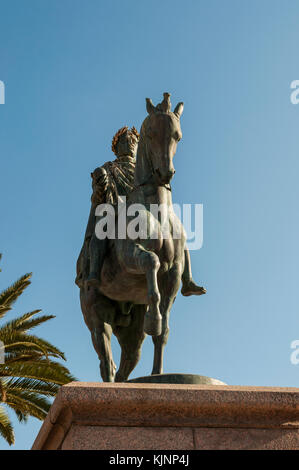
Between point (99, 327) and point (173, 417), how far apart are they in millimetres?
2958

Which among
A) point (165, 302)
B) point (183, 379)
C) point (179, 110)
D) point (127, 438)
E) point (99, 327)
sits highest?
point (179, 110)

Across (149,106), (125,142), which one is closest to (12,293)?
(125,142)

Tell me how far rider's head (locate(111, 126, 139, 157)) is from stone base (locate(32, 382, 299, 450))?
4.67m

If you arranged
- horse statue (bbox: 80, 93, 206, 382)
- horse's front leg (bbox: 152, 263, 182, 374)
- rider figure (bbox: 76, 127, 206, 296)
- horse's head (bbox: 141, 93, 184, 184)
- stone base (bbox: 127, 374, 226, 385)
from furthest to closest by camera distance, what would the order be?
rider figure (bbox: 76, 127, 206, 296)
horse's head (bbox: 141, 93, 184, 184)
horse statue (bbox: 80, 93, 206, 382)
horse's front leg (bbox: 152, 263, 182, 374)
stone base (bbox: 127, 374, 226, 385)

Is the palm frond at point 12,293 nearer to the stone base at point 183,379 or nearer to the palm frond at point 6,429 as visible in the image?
the palm frond at point 6,429

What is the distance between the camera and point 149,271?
6.75 meters

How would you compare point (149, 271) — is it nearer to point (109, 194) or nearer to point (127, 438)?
point (109, 194)

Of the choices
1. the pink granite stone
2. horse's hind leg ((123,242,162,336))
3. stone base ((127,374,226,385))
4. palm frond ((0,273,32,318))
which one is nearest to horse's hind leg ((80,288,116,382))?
horse's hind leg ((123,242,162,336))

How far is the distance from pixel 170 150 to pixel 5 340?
32.8ft

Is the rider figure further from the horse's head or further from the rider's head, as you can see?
the horse's head

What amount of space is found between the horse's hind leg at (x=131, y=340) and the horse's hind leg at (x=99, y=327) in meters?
0.27

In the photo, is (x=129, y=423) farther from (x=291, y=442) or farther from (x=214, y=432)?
(x=291, y=442)

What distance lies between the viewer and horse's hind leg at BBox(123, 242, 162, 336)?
21.4ft
